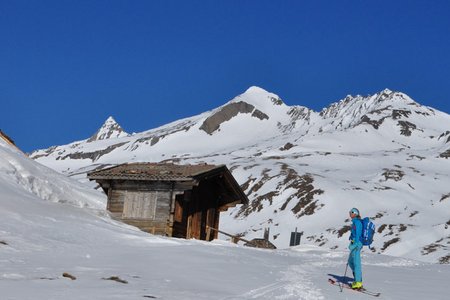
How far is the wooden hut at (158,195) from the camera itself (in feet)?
93.6

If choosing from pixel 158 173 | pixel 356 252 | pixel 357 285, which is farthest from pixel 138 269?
Result: pixel 158 173

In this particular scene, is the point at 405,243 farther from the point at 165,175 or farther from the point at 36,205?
the point at 36,205

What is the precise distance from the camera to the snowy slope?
32.4 feet

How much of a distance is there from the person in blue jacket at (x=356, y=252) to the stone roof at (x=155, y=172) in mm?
13625

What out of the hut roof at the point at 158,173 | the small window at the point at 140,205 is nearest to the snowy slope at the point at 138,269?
the hut roof at the point at 158,173

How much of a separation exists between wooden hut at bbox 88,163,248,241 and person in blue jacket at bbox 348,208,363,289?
44.7 feet

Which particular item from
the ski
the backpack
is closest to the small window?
the ski

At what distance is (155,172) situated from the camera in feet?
95.6

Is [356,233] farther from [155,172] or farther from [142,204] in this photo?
[142,204]

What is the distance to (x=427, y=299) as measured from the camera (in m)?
13.5

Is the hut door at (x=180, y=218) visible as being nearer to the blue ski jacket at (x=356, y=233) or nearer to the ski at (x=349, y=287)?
the ski at (x=349, y=287)

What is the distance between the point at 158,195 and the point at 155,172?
104 centimetres

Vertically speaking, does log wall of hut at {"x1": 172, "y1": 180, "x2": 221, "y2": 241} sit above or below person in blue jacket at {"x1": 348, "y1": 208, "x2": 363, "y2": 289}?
above

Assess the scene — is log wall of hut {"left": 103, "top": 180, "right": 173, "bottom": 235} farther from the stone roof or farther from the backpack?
the backpack
